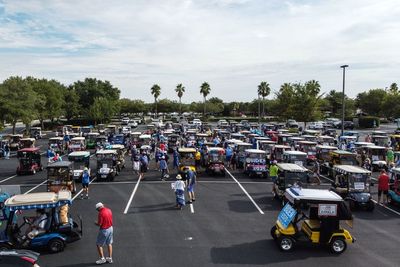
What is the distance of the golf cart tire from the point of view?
11.8 metres

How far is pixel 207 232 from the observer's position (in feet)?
44.8

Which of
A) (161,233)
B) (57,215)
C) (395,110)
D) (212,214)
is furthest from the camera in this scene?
(395,110)

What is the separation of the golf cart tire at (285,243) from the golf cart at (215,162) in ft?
43.1

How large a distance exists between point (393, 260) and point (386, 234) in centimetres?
264

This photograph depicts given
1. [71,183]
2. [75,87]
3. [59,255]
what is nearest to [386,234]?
[59,255]

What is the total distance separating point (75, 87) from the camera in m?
87.7

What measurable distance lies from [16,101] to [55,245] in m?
43.5

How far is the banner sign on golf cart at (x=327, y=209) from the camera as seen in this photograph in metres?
11.8

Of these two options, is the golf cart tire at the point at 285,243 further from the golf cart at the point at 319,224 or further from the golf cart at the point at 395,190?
the golf cart at the point at 395,190

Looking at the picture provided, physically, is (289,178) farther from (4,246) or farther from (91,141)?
(91,141)

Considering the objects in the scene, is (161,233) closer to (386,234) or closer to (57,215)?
(57,215)

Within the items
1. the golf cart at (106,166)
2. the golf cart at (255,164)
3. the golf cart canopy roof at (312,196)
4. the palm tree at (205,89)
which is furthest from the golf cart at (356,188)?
the palm tree at (205,89)

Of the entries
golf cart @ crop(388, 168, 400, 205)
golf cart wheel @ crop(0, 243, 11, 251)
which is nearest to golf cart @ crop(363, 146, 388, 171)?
golf cart @ crop(388, 168, 400, 205)

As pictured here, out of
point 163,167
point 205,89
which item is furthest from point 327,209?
point 205,89
